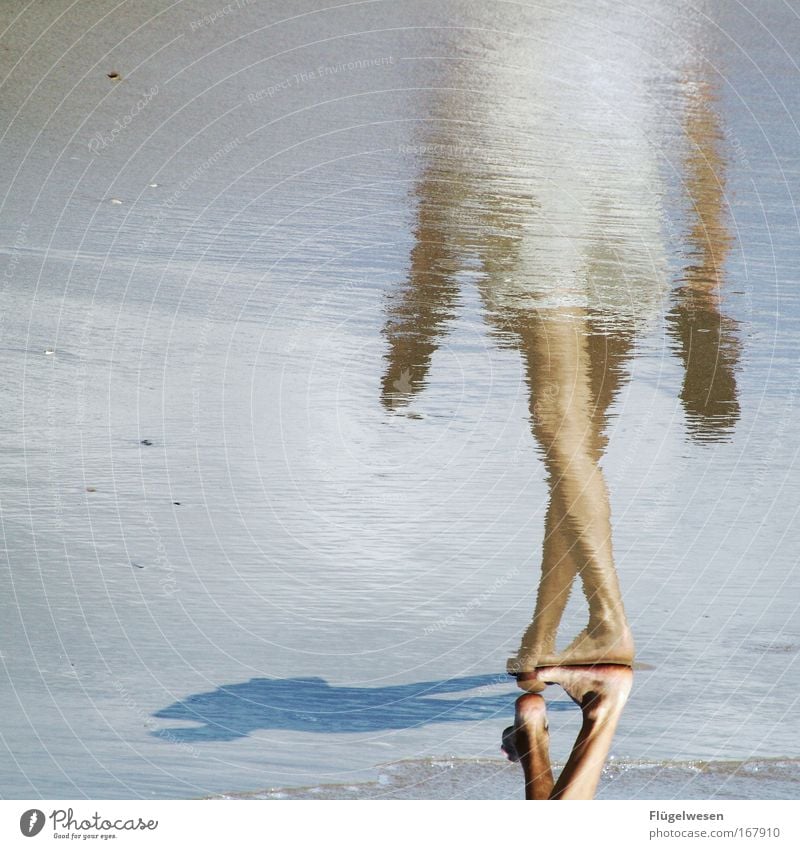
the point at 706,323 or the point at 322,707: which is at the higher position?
the point at 706,323

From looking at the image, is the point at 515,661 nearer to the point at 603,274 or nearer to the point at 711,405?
the point at 711,405

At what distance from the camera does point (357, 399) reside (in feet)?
14.0

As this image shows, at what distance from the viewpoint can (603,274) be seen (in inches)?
195

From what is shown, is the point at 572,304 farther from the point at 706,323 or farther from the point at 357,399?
the point at 357,399

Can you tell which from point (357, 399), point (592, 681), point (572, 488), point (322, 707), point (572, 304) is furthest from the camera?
point (572, 304)

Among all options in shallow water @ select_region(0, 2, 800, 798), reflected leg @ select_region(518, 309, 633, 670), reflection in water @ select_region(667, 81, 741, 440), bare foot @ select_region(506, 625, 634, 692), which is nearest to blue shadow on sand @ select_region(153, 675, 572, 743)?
shallow water @ select_region(0, 2, 800, 798)

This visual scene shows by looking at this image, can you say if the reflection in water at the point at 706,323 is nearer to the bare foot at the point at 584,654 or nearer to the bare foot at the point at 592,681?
the bare foot at the point at 584,654

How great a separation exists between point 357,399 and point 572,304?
34.7 inches

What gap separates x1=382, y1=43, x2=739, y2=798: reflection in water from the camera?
3375 millimetres

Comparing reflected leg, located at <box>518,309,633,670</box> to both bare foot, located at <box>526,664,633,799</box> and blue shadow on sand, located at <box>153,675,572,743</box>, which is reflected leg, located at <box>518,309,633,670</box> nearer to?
bare foot, located at <box>526,664,633,799</box>

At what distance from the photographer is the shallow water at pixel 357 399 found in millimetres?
3188

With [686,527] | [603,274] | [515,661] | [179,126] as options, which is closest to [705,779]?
[515,661]

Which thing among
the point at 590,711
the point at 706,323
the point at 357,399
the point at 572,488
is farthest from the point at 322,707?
the point at 706,323

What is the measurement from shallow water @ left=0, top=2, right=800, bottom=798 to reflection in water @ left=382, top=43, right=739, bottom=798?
22 mm
